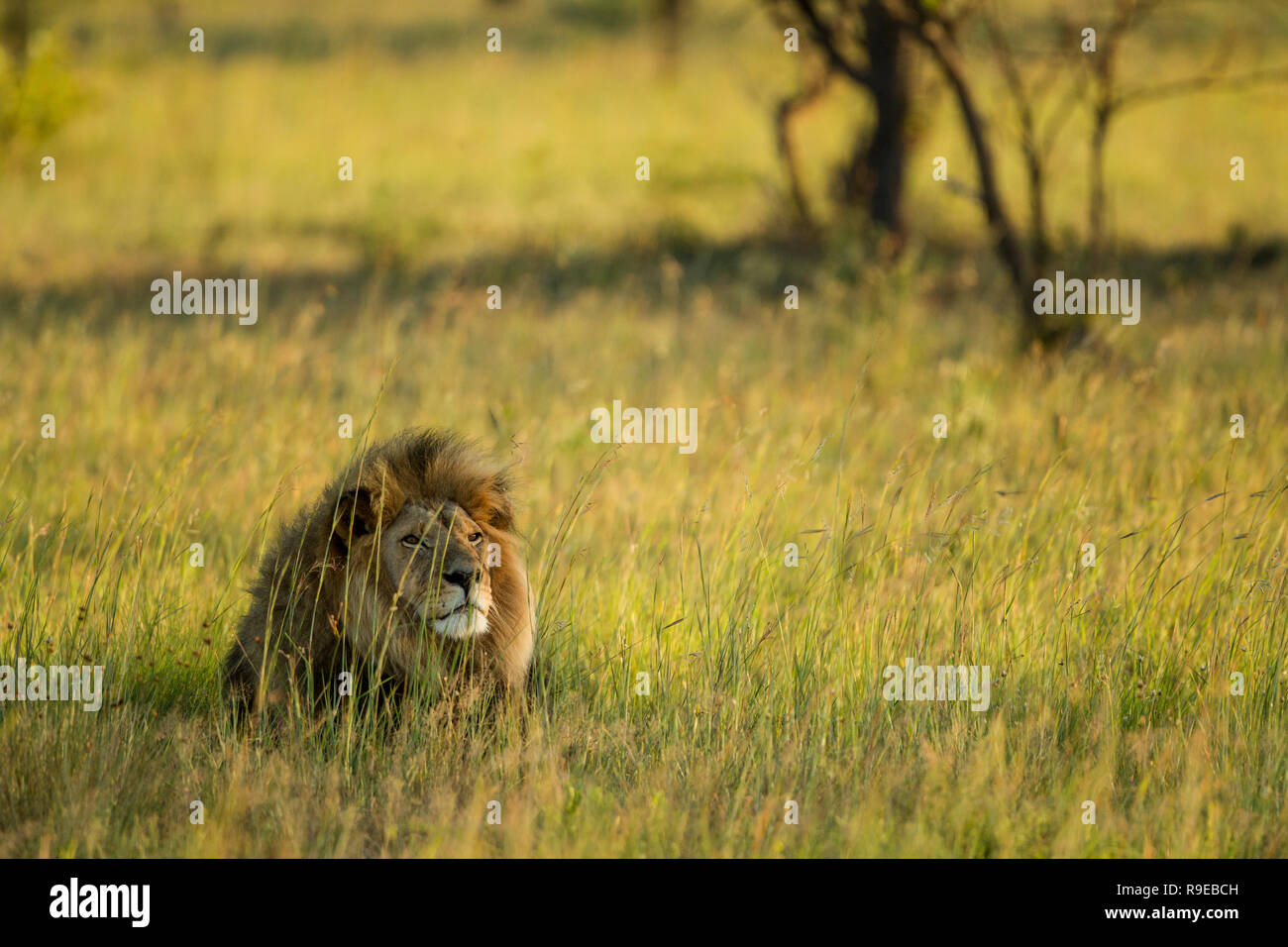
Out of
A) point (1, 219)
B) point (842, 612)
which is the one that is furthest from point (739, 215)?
point (842, 612)

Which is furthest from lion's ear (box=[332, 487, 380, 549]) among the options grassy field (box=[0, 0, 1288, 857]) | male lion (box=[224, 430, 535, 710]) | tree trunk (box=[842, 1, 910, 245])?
tree trunk (box=[842, 1, 910, 245])

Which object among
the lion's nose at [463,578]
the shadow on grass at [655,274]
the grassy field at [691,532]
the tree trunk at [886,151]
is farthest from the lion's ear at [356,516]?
the tree trunk at [886,151]

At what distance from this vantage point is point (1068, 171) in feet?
82.5

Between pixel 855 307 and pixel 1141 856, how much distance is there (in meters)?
8.30

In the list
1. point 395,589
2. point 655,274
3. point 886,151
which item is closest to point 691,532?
point 395,589

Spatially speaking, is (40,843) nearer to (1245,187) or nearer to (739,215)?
(739,215)

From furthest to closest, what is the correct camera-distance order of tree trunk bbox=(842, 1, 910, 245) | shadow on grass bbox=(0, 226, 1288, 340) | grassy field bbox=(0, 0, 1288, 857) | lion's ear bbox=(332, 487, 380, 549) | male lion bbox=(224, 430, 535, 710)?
1. tree trunk bbox=(842, 1, 910, 245)
2. shadow on grass bbox=(0, 226, 1288, 340)
3. lion's ear bbox=(332, 487, 380, 549)
4. male lion bbox=(224, 430, 535, 710)
5. grassy field bbox=(0, 0, 1288, 857)

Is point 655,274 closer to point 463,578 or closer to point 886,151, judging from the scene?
point 886,151

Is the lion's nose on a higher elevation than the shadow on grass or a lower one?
lower

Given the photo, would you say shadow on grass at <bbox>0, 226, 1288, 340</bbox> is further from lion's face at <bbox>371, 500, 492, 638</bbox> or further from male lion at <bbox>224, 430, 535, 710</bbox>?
lion's face at <bbox>371, 500, 492, 638</bbox>

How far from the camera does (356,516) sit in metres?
4.42

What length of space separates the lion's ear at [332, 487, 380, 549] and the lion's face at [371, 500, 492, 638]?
6 cm

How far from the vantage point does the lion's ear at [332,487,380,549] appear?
14.4 feet

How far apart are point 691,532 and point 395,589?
171 cm
